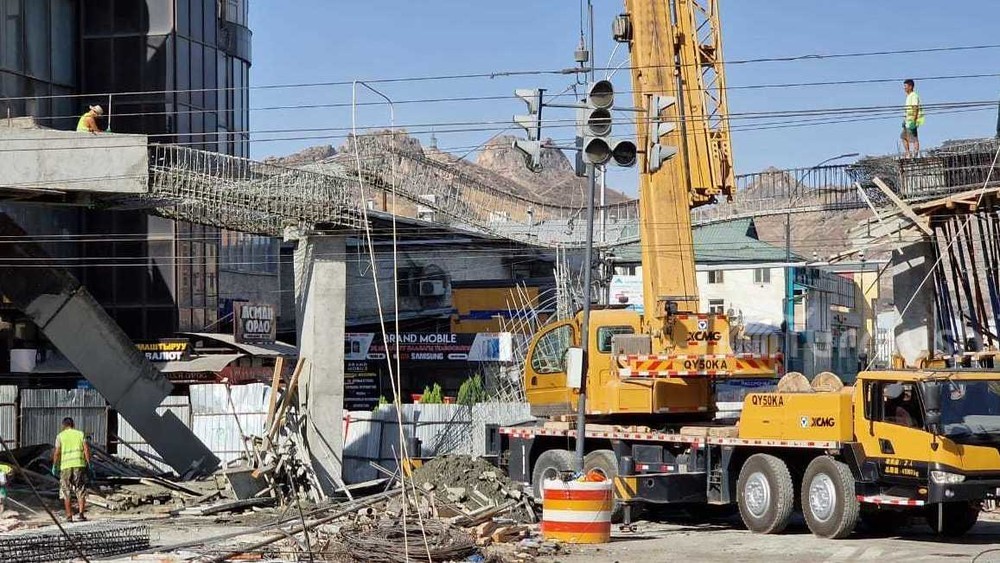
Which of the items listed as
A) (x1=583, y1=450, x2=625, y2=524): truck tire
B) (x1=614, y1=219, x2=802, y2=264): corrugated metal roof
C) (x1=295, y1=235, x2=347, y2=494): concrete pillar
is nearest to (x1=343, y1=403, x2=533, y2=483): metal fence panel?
(x1=295, y1=235, x2=347, y2=494): concrete pillar

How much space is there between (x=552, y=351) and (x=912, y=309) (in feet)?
25.3

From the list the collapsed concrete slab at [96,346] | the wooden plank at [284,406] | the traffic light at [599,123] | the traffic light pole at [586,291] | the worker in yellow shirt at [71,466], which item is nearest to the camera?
the traffic light at [599,123]

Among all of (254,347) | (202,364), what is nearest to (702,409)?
(202,364)

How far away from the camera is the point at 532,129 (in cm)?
1977

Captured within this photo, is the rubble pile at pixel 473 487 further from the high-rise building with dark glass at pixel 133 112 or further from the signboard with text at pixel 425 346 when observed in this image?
the signboard with text at pixel 425 346

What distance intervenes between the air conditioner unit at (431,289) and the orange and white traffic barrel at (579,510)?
1539 inches

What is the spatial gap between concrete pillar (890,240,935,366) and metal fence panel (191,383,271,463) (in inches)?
583

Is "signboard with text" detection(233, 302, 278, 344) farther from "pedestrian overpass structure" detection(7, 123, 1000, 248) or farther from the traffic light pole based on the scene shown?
the traffic light pole

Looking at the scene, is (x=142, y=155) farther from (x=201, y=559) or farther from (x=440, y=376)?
(x=440, y=376)

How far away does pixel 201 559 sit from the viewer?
17.6m

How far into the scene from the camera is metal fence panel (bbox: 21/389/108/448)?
113 feet

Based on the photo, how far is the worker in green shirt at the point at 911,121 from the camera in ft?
91.2

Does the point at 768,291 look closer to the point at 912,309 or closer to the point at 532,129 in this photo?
the point at 912,309

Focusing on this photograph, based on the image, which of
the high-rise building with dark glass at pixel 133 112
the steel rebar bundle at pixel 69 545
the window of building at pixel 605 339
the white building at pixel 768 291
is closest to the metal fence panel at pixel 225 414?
the high-rise building with dark glass at pixel 133 112
